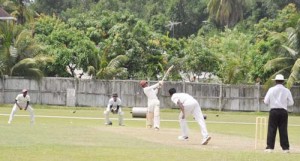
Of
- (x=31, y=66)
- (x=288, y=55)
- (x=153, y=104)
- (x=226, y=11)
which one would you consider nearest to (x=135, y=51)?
(x=31, y=66)

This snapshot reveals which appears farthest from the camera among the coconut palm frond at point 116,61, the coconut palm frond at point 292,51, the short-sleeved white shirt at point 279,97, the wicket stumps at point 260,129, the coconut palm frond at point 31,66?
the coconut palm frond at point 116,61

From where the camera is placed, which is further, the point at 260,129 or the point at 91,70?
the point at 91,70

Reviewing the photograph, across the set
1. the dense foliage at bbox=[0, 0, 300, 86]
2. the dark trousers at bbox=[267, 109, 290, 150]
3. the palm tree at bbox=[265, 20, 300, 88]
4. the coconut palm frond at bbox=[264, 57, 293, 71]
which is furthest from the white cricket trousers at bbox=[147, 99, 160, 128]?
the coconut palm frond at bbox=[264, 57, 293, 71]

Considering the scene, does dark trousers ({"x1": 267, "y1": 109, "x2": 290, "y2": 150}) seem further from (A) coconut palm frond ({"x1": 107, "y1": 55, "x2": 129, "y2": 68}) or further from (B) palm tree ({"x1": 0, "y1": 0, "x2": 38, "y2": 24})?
(B) palm tree ({"x1": 0, "y1": 0, "x2": 38, "y2": 24})

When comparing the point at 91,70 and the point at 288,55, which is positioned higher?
the point at 288,55

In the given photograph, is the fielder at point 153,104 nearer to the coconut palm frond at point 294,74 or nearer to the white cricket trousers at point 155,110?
the white cricket trousers at point 155,110

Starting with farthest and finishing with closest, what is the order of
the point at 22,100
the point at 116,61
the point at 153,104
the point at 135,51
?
1. the point at 135,51
2. the point at 116,61
3. the point at 22,100
4. the point at 153,104

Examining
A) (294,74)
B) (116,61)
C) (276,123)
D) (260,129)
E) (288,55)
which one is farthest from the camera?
(116,61)

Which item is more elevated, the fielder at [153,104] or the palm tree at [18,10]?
the palm tree at [18,10]

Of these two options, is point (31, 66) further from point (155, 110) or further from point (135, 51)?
point (155, 110)

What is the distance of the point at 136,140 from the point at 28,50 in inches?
1227

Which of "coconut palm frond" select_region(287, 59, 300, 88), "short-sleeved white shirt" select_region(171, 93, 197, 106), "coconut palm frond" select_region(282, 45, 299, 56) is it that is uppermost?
"coconut palm frond" select_region(282, 45, 299, 56)

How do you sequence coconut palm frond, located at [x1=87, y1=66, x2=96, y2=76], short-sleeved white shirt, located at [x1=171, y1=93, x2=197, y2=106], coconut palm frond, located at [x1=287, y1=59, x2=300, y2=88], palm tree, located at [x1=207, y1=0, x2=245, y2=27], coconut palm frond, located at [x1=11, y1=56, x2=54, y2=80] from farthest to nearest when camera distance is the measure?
palm tree, located at [x1=207, y1=0, x2=245, y2=27] < coconut palm frond, located at [x1=87, y1=66, x2=96, y2=76] < coconut palm frond, located at [x1=11, y1=56, x2=54, y2=80] < coconut palm frond, located at [x1=287, y1=59, x2=300, y2=88] < short-sleeved white shirt, located at [x1=171, y1=93, x2=197, y2=106]

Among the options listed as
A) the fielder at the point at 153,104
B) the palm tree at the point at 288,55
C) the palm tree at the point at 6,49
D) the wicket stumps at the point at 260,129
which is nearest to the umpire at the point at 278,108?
the wicket stumps at the point at 260,129
